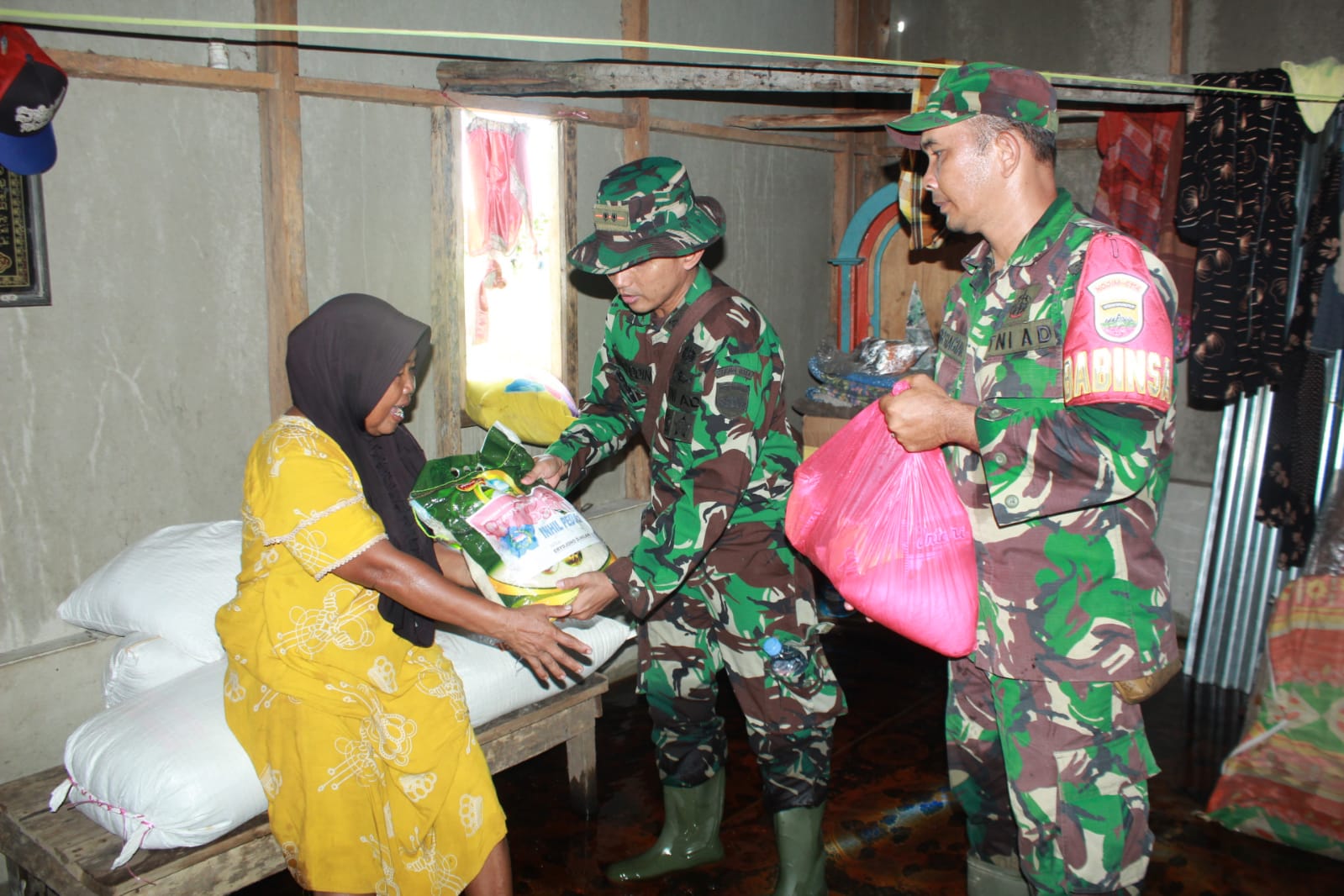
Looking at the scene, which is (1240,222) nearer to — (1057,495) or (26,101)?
(1057,495)

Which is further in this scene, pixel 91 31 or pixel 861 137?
pixel 861 137

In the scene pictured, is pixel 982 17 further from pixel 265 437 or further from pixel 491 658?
pixel 265 437

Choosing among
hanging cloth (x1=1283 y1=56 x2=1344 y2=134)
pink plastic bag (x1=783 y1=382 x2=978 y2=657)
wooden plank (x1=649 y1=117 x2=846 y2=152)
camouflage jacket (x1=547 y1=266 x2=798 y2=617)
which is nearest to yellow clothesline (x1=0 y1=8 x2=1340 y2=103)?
hanging cloth (x1=1283 y1=56 x2=1344 y2=134)

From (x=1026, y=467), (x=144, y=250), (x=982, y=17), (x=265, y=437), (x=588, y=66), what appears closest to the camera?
(x=1026, y=467)

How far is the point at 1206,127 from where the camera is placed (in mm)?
4492

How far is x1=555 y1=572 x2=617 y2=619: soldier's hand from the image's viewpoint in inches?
97.3

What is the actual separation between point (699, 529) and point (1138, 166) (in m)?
3.59

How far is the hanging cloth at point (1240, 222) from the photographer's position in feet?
14.2

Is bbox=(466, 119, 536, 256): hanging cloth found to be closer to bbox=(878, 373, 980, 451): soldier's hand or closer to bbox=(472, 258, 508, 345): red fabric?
bbox=(472, 258, 508, 345): red fabric

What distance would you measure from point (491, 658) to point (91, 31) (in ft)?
7.09

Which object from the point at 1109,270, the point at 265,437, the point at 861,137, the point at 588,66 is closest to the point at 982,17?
the point at 861,137

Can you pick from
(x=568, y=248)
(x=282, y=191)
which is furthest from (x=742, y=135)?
(x=282, y=191)

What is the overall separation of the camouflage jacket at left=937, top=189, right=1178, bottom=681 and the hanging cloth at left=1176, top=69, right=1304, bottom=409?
2768 millimetres

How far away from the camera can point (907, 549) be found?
2.16 m
